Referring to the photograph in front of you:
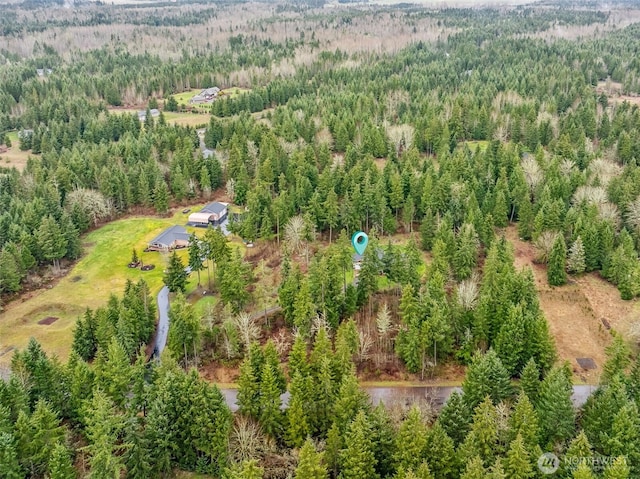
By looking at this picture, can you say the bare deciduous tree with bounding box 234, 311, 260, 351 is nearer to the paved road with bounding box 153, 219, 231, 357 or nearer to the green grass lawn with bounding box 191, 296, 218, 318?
the paved road with bounding box 153, 219, 231, 357

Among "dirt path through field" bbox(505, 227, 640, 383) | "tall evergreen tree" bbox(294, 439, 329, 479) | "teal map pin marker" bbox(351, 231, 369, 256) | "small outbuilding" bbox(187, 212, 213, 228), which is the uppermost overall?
"tall evergreen tree" bbox(294, 439, 329, 479)

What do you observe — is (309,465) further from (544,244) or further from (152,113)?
(152,113)

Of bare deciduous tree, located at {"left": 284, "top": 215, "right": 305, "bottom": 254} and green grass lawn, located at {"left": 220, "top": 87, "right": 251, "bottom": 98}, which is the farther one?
green grass lawn, located at {"left": 220, "top": 87, "right": 251, "bottom": 98}

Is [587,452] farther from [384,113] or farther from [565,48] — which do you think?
[565,48]

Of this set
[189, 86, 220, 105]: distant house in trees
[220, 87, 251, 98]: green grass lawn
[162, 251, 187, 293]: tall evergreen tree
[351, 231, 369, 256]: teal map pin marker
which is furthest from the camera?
[220, 87, 251, 98]: green grass lawn

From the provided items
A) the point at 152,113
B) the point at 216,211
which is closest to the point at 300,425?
the point at 216,211

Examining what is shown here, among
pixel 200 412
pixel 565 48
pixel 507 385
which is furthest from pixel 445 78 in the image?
pixel 200 412

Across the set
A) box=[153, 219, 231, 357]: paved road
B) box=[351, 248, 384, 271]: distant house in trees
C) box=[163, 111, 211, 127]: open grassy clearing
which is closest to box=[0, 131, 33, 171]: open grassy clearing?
box=[163, 111, 211, 127]: open grassy clearing
